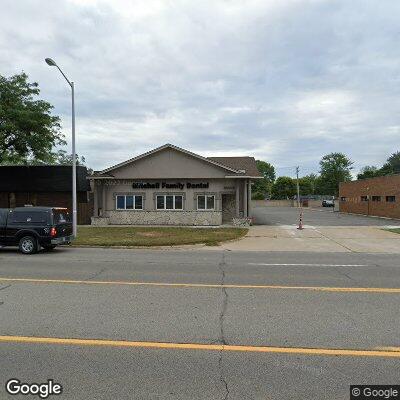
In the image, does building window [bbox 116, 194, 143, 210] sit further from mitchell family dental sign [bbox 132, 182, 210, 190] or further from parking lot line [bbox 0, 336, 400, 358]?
parking lot line [bbox 0, 336, 400, 358]

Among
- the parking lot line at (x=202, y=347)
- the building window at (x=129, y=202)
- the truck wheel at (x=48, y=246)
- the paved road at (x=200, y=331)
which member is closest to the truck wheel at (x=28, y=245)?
the truck wheel at (x=48, y=246)

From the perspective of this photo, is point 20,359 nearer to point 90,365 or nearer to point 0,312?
point 90,365

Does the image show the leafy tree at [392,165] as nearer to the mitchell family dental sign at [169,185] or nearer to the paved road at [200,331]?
the mitchell family dental sign at [169,185]

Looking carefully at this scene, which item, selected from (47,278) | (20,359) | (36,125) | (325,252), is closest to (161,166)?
(36,125)

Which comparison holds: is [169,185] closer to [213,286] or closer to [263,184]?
[213,286]

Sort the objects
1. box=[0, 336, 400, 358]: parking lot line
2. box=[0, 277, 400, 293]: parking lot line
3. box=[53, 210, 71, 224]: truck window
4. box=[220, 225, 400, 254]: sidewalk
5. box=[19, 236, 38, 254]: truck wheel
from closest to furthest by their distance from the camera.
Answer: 1. box=[0, 336, 400, 358]: parking lot line
2. box=[0, 277, 400, 293]: parking lot line
3. box=[19, 236, 38, 254]: truck wheel
4. box=[53, 210, 71, 224]: truck window
5. box=[220, 225, 400, 254]: sidewalk

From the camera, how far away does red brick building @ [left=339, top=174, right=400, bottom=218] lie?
37.5 metres

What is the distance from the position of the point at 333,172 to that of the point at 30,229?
107 m

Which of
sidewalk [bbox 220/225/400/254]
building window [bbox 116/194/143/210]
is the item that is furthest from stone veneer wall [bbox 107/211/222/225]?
sidewalk [bbox 220/225/400/254]

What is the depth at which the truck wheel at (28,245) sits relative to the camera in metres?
14.9

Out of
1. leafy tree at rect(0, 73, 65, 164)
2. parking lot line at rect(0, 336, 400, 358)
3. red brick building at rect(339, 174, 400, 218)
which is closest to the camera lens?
parking lot line at rect(0, 336, 400, 358)

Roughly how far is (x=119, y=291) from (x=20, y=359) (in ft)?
11.4

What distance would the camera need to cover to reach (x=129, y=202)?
103 feet

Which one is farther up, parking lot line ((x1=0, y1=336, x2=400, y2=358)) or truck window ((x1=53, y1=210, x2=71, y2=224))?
truck window ((x1=53, y1=210, x2=71, y2=224))
